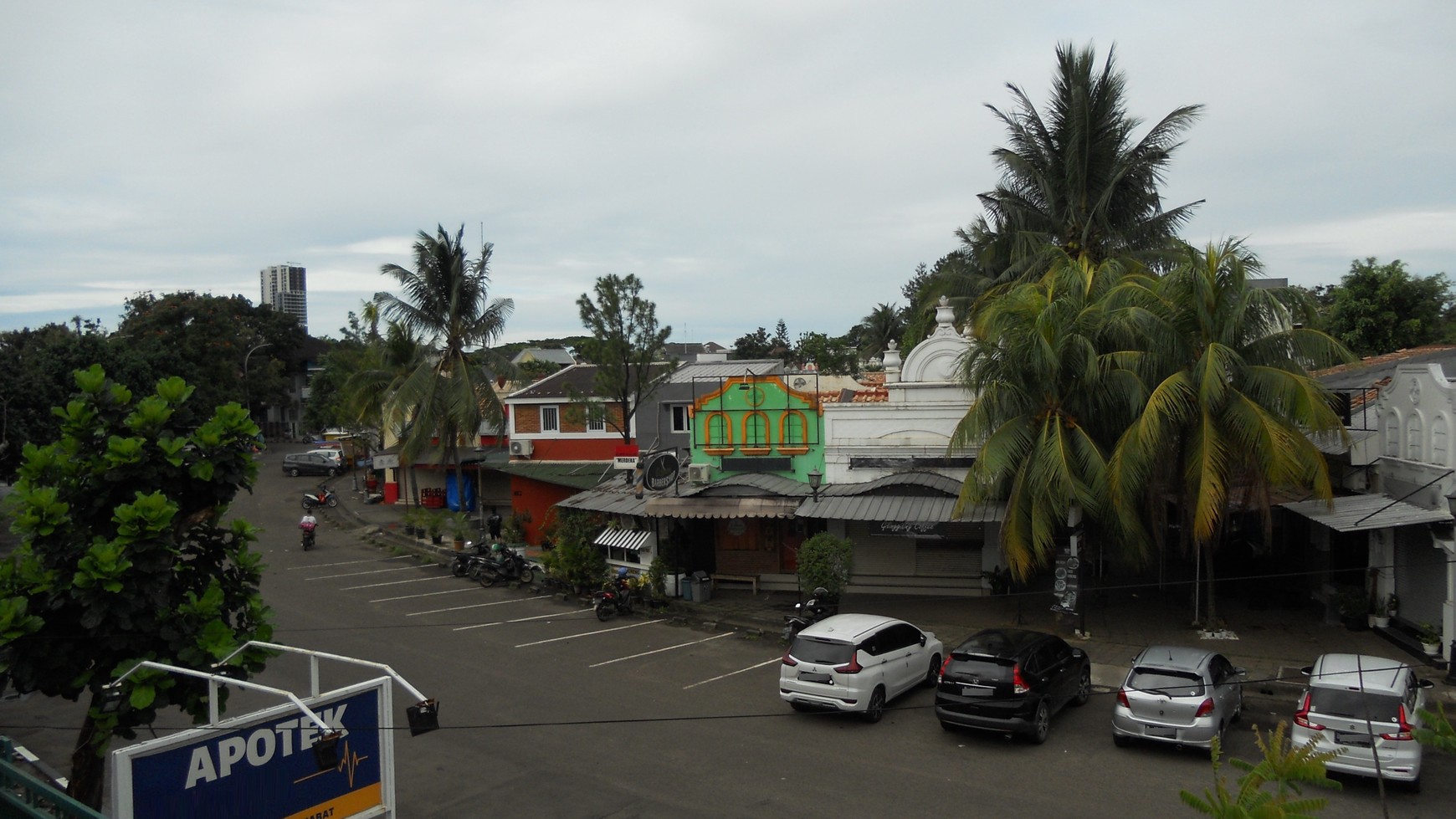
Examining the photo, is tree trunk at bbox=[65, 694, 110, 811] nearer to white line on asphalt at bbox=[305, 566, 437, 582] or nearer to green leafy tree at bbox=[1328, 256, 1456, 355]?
white line on asphalt at bbox=[305, 566, 437, 582]

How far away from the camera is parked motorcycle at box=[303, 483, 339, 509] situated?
38475 mm

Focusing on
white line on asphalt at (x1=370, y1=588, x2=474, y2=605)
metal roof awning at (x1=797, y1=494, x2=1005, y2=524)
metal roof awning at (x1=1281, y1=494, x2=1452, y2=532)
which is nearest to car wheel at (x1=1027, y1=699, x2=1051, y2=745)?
metal roof awning at (x1=1281, y1=494, x2=1452, y2=532)

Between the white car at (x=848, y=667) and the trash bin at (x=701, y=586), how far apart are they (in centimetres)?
780

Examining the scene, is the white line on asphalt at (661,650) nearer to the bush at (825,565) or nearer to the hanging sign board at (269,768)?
the bush at (825,565)

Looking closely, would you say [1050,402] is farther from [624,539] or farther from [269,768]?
[269,768]

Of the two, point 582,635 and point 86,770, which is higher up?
point 86,770

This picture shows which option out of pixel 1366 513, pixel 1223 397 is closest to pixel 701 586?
pixel 1223 397

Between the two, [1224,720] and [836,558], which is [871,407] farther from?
[1224,720]

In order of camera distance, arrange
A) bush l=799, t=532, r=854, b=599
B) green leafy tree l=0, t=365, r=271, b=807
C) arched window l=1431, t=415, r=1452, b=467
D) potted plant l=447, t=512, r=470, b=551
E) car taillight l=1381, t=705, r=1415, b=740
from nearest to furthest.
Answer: green leafy tree l=0, t=365, r=271, b=807
car taillight l=1381, t=705, r=1415, b=740
arched window l=1431, t=415, r=1452, b=467
bush l=799, t=532, r=854, b=599
potted plant l=447, t=512, r=470, b=551

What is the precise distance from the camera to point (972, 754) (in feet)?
42.3

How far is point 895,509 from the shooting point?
21062 mm

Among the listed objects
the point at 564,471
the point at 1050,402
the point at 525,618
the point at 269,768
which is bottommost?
the point at 525,618

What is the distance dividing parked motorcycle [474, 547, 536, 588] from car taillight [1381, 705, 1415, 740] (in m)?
19.7

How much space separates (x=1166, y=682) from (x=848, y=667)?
429 cm
